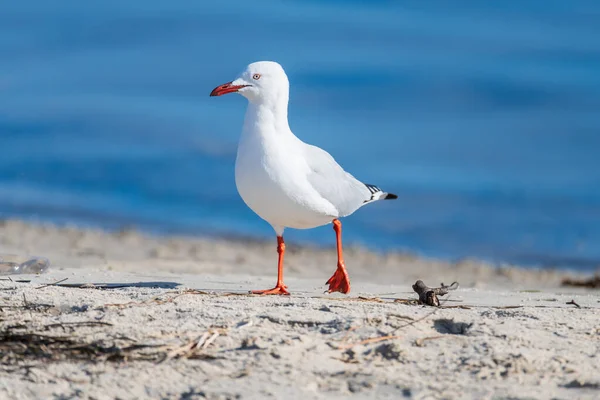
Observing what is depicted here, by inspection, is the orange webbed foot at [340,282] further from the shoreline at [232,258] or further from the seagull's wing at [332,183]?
the shoreline at [232,258]

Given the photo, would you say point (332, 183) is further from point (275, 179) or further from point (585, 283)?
point (585, 283)

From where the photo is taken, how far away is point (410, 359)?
3.59m

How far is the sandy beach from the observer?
330 cm

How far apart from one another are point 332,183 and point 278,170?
1.65 ft

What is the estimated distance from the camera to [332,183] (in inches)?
231

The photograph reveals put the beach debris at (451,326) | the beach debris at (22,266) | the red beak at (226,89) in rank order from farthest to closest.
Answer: the beach debris at (22,266), the red beak at (226,89), the beach debris at (451,326)

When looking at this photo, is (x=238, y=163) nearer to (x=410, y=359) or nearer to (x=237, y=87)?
(x=237, y=87)

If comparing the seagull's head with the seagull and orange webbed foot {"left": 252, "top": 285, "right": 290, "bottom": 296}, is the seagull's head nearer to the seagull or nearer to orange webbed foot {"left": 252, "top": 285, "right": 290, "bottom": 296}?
the seagull

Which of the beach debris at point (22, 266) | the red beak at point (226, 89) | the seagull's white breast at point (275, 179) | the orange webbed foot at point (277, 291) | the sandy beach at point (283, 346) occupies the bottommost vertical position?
the sandy beach at point (283, 346)

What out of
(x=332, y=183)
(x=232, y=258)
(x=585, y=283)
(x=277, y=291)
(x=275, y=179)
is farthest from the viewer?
(x=232, y=258)

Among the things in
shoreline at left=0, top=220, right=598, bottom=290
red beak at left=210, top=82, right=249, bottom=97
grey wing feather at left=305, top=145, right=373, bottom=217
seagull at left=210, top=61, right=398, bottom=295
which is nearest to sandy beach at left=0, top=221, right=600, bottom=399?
seagull at left=210, top=61, right=398, bottom=295

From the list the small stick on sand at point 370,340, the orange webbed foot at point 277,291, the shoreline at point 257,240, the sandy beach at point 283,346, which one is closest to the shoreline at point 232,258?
the shoreline at point 257,240

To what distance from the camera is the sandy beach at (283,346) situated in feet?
10.8

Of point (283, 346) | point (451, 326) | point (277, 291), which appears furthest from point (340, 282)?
point (283, 346)
